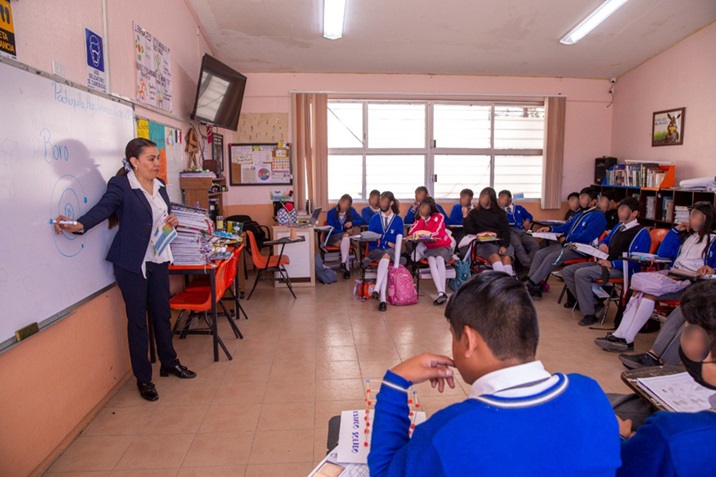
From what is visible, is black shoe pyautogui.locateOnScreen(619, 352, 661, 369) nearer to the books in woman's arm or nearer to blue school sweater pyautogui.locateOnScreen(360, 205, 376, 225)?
the books in woman's arm

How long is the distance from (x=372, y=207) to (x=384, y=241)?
5.11 feet

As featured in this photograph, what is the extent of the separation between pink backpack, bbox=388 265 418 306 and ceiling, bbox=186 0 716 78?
3.09m

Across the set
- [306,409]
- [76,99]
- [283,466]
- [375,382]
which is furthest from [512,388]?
[76,99]

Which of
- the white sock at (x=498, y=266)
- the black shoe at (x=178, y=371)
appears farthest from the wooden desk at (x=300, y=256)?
the black shoe at (x=178, y=371)

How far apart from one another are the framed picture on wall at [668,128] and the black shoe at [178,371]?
22.5ft

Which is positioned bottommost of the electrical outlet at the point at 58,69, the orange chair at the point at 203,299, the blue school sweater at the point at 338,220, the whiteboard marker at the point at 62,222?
the orange chair at the point at 203,299

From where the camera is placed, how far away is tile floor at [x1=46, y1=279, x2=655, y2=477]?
2.65m

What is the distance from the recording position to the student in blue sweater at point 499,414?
34.7 inches

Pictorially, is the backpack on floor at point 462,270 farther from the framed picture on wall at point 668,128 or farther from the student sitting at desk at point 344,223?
the framed picture on wall at point 668,128

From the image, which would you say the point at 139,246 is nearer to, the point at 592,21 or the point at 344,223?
the point at 344,223

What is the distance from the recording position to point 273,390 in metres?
3.49

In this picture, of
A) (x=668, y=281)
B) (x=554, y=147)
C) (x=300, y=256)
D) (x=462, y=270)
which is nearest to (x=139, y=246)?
(x=300, y=256)

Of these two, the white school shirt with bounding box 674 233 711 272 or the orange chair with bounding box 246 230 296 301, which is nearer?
the white school shirt with bounding box 674 233 711 272

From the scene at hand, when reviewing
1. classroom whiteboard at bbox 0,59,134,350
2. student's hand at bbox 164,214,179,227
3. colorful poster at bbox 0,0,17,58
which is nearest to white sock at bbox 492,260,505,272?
student's hand at bbox 164,214,179,227
